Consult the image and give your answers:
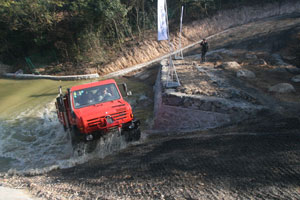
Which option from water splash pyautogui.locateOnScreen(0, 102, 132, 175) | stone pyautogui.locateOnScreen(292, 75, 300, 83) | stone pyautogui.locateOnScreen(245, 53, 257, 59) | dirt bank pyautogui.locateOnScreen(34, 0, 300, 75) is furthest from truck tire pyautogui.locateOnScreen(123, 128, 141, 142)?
dirt bank pyautogui.locateOnScreen(34, 0, 300, 75)

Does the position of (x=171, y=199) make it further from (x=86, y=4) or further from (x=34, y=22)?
(x=34, y=22)

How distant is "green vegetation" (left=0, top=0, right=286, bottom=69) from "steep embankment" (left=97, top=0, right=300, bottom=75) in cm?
129

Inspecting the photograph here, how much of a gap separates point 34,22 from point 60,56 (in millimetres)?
3649

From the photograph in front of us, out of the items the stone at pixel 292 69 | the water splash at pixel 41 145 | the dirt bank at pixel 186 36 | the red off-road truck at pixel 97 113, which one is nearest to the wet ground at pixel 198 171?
the water splash at pixel 41 145

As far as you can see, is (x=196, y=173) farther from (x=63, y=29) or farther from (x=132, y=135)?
(x=63, y=29)

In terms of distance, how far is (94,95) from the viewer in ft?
26.2

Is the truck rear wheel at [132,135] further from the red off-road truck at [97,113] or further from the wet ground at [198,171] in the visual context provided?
the wet ground at [198,171]

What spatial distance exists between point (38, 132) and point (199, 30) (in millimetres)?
22347

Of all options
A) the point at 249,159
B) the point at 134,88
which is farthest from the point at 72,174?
the point at 134,88

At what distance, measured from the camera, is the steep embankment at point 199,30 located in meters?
22.7

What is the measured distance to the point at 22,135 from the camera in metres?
10.8

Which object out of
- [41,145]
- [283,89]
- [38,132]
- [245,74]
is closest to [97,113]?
[41,145]

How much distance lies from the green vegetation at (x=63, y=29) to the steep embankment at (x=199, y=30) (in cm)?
129

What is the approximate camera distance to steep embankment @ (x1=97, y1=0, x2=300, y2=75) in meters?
22.7
